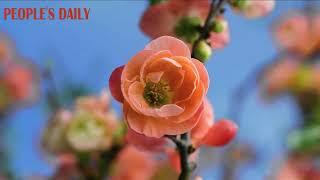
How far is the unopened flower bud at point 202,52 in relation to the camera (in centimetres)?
40

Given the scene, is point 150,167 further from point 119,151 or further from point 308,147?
point 308,147

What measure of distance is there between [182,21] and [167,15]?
2 cm

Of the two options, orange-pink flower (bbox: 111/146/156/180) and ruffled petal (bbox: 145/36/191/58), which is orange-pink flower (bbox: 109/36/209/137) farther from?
orange-pink flower (bbox: 111/146/156/180)

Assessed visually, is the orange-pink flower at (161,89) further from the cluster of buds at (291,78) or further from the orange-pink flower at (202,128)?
the cluster of buds at (291,78)

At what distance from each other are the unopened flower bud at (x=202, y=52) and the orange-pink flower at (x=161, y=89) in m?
0.04

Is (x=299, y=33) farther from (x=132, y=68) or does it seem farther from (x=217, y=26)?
(x=132, y=68)

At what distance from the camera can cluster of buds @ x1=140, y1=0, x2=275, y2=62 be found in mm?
470

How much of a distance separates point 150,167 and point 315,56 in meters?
0.42

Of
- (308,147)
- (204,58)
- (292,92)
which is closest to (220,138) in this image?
(204,58)

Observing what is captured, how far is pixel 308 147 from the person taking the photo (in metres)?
0.79

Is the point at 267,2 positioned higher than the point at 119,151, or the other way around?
the point at 267,2

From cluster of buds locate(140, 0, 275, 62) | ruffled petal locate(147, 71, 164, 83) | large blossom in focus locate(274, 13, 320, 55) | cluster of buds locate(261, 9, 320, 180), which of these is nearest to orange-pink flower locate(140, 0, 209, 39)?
cluster of buds locate(140, 0, 275, 62)

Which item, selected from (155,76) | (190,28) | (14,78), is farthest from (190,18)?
(14,78)

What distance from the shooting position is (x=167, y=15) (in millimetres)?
506
